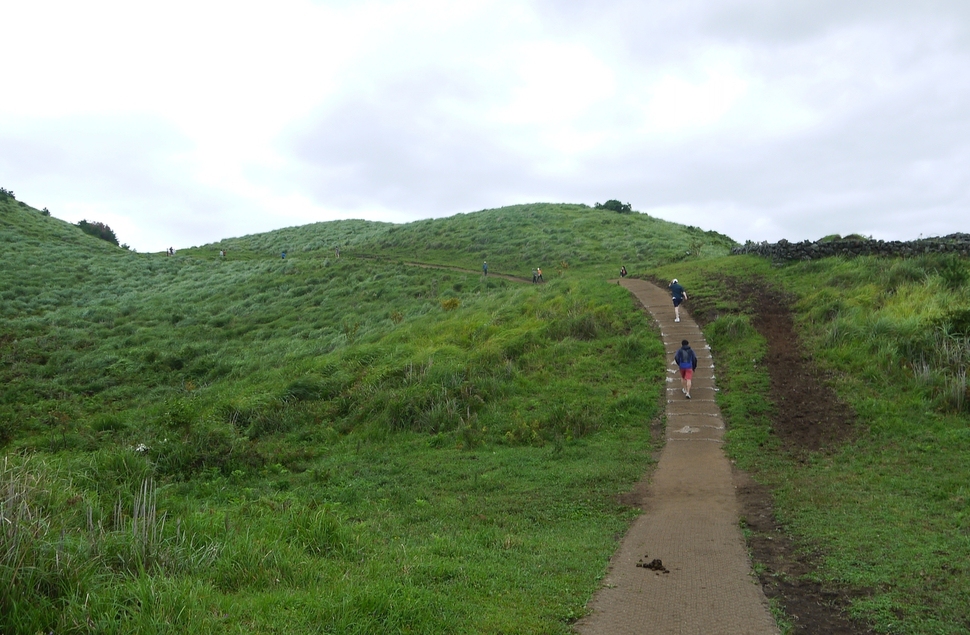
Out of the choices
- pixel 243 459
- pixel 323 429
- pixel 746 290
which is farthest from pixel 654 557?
pixel 746 290

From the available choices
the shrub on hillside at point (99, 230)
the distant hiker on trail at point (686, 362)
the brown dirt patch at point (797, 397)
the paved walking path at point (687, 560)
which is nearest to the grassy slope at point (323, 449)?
the paved walking path at point (687, 560)

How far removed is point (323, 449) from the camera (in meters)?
14.8

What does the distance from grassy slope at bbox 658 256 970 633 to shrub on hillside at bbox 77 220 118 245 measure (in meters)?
65.9

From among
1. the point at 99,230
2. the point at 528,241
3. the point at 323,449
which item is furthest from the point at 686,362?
the point at 99,230

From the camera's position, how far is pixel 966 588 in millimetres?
6055

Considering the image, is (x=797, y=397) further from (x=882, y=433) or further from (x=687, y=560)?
(x=687, y=560)

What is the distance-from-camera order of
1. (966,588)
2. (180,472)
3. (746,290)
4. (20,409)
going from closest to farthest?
1. (966,588)
2. (180,472)
3. (20,409)
4. (746,290)

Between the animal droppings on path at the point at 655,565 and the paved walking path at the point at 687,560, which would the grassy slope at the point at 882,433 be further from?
the animal droppings on path at the point at 655,565

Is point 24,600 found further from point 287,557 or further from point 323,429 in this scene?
point 323,429

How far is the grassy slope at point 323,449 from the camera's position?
537cm

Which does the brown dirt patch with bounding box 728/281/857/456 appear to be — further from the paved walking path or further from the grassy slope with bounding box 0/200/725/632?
the grassy slope with bounding box 0/200/725/632

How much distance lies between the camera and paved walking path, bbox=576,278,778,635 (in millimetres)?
5758

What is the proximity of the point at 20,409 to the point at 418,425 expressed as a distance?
513 inches

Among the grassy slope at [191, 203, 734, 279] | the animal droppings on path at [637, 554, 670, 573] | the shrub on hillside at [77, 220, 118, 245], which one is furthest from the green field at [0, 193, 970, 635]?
the shrub on hillside at [77, 220, 118, 245]
